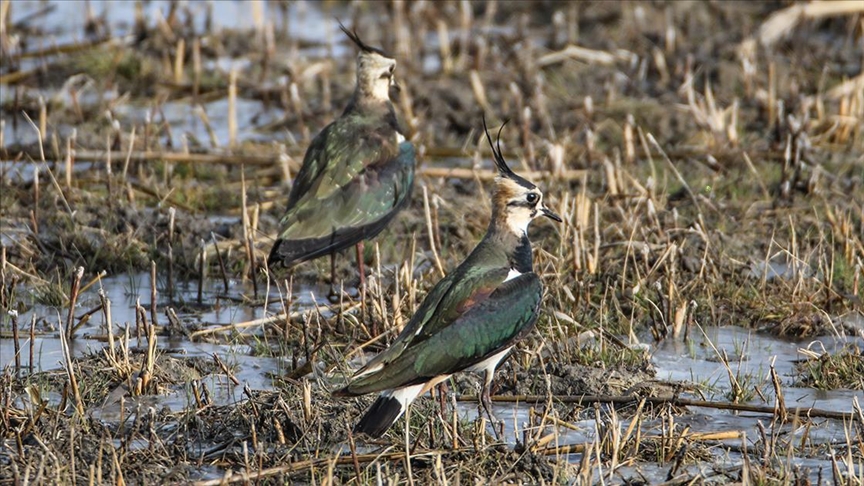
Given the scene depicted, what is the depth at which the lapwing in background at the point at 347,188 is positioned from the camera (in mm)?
7285

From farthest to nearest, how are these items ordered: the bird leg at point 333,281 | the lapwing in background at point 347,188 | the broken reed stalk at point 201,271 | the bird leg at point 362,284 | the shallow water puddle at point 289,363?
the bird leg at point 333,281
the broken reed stalk at point 201,271
the lapwing in background at point 347,188
the bird leg at point 362,284
the shallow water puddle at point 289,363

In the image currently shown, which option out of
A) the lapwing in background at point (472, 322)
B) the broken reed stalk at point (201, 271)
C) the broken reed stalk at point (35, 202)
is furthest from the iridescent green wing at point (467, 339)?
the broken reed stalk at point (35, 202)

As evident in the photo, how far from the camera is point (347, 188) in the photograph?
7.55 m

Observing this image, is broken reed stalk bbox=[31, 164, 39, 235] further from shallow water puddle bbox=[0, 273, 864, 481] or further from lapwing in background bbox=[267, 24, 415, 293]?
lapwing in background bbox=[267, 24, 415, 293]

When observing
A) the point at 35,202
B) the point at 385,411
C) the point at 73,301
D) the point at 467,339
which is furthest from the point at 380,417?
the point at 35,202

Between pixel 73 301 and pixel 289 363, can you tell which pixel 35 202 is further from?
pixel 289 363

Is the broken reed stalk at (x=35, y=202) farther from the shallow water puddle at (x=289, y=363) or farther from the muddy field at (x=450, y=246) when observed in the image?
the shallow water puddle at (x=289, y=363)

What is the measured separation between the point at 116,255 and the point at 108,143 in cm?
138

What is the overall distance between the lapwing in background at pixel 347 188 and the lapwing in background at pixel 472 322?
60.5 inches

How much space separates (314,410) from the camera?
17.7 feet

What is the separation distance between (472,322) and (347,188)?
226 centimetres

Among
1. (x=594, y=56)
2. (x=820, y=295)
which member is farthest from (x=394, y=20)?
(x=820, y=295)

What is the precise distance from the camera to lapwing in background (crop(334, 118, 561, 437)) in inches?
204

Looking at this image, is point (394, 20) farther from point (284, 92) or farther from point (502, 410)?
point (502, 410)
